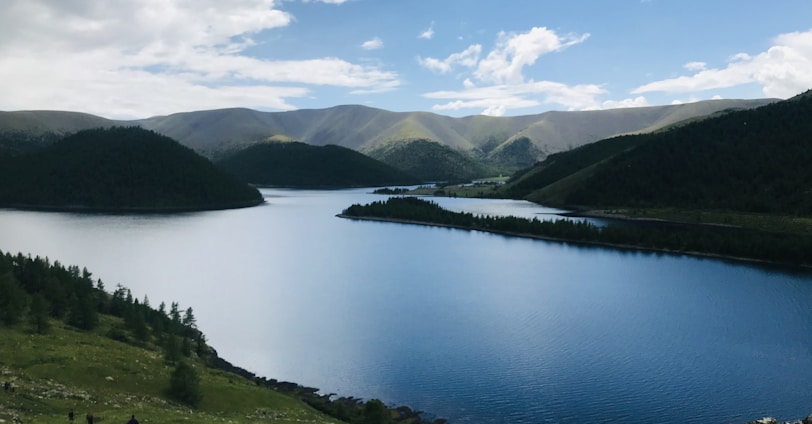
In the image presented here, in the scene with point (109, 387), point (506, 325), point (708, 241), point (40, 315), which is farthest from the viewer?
point (708, 241)

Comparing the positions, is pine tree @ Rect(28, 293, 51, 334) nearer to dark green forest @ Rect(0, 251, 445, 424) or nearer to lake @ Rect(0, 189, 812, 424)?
dark green forest @ Rect(0, 251, 445, 424)

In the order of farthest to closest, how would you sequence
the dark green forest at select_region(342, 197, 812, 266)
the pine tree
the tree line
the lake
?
1. the dark green forest at select_region(342, 197, 812, 266)
2. the pine tree
3. the lake
4. the tree line

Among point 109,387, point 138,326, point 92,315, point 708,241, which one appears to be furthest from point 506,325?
point 708,241

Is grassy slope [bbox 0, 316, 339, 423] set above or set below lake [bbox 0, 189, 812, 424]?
above

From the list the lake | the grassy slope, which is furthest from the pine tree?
the lake

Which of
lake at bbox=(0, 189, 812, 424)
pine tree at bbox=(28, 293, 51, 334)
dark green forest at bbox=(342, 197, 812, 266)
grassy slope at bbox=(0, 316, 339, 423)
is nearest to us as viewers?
grassy slope at bbox=(0, 316, 339, 423)

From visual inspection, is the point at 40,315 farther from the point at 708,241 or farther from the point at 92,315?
the point at 708,241
